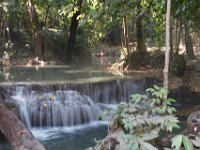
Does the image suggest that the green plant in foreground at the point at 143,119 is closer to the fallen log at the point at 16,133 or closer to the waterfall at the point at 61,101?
the fallen log at the point at 16,133

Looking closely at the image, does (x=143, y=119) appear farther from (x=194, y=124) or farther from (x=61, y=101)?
(x=61, y=101)

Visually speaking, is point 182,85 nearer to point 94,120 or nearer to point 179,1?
point 94,120

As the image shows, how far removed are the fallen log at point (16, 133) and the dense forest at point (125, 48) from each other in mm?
13

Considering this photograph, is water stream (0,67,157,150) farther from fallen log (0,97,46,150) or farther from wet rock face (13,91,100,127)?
fallen log (0,97,46,150)

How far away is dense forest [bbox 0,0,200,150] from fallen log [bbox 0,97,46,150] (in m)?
0.01

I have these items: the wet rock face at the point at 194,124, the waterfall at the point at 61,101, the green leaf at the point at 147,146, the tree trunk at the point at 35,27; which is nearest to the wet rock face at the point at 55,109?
the waterfall at the point at 61,101

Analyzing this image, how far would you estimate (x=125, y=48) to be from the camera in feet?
51.5

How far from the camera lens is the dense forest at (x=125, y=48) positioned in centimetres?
341

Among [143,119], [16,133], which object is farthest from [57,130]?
[143,119]

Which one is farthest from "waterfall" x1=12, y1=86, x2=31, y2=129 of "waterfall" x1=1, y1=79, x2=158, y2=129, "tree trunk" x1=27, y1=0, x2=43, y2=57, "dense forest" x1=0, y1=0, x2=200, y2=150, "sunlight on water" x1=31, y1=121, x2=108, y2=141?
"tree trunk" x1=27, y1=0, x2=43, y2=57

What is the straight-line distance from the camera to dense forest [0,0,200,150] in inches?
134

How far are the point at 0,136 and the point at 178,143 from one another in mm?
6921

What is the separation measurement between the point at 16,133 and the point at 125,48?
428 inches

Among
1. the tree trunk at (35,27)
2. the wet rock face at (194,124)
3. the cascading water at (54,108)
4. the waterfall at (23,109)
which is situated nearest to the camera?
the wet rock face at (194,124)
